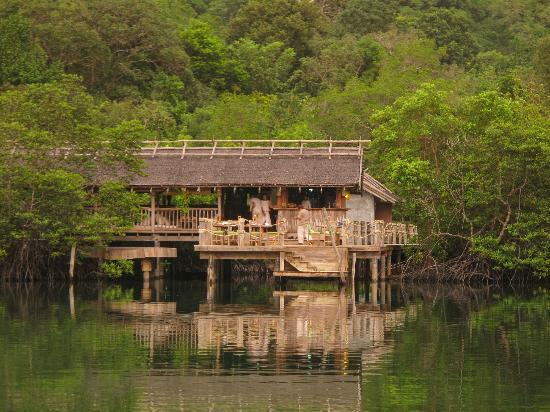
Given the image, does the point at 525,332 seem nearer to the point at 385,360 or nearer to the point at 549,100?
the point at 385,360

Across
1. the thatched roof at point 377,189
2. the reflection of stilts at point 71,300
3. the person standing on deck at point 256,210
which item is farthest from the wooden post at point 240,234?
the thatched roof at point 377,189

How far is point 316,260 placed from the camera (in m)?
39.6

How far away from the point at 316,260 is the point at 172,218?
21.5 feet

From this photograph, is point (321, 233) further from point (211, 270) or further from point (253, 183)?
point (211, 270)

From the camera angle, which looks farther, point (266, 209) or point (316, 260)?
point (266, 209)

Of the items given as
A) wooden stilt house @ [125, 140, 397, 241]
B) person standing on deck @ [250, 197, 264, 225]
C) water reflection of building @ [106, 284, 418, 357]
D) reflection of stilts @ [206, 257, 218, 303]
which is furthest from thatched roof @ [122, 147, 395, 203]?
water reflection of building @ [106, 284, 418, 357]

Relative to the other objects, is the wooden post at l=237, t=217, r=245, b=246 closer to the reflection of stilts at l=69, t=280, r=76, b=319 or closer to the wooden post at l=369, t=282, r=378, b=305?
the wooden post at l=369, t=282, r=378, b=305

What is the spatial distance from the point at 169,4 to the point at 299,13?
30.3ft

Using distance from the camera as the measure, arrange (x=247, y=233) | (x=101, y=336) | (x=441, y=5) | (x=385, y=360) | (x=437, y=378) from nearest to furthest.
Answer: (x=437, y=378)
(x=385, y=360)
(x=101, y=336)
(x=247, y=233)
(x=441, y=5)

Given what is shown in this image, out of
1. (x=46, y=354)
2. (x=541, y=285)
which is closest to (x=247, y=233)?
(x=541, y=285)

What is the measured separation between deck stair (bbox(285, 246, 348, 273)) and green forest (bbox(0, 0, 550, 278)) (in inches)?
198

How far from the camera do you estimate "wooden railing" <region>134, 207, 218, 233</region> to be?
43562mm

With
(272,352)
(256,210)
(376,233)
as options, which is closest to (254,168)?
(256,210)

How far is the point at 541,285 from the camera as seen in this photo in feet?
142
